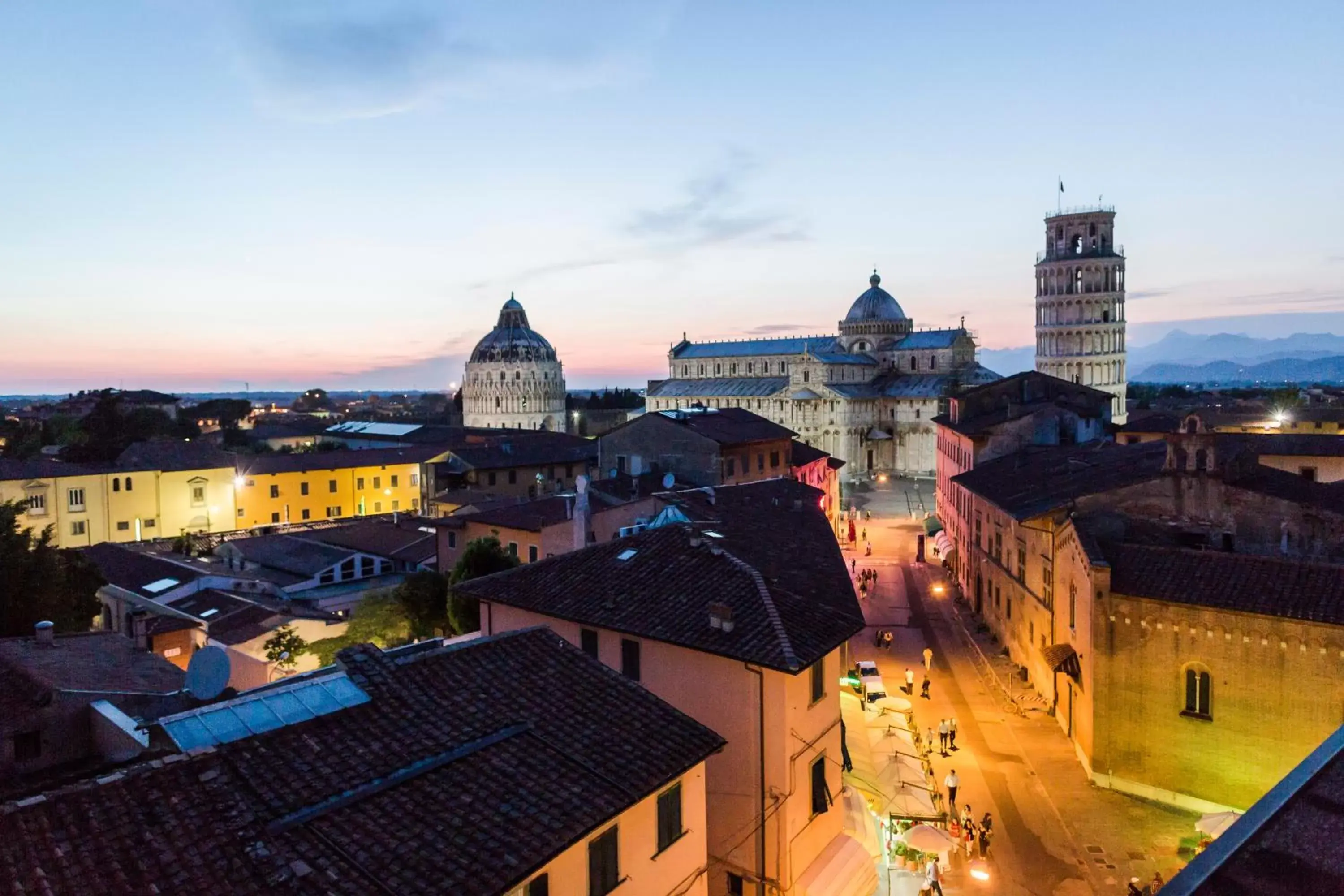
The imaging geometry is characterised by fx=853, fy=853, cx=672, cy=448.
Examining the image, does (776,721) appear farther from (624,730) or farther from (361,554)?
(361,554)

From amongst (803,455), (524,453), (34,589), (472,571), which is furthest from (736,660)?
(524,453)

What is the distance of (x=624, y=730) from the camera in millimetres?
10797

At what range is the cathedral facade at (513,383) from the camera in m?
129

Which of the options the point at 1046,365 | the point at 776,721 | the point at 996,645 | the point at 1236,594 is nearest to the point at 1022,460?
the point at 996,645

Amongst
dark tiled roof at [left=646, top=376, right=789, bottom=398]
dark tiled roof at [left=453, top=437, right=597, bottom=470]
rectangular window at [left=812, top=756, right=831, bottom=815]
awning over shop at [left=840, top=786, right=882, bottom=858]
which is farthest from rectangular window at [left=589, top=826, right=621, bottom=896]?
dark tiled roof at [left=646, top=376, right=789, bottom=398]

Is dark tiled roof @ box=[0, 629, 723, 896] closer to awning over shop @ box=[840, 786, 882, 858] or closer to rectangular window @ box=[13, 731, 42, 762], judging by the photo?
awning over shop @ box=[840, 786, 882, 858]

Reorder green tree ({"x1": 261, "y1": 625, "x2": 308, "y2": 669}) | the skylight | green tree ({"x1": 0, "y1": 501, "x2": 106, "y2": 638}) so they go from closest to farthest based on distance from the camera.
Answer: the skylight
green tree ({"x1": 261, "y1": 625, "x2": 308, "y2": 669})
green tree ({"x1": 0, "y1": 501, "x2": 106, "y2": 638})

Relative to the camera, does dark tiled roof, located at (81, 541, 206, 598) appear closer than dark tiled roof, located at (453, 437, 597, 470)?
Yes

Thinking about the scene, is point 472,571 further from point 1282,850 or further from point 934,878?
point 1282,850

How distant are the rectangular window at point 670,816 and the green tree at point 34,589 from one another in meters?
25.1

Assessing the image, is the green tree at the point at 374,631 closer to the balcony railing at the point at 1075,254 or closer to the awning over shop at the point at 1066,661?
the awning over shop at the point at 1066,661

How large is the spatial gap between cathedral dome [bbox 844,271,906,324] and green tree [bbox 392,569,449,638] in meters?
91.1

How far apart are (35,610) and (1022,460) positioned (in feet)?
124

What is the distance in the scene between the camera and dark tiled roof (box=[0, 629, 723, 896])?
714 cm
